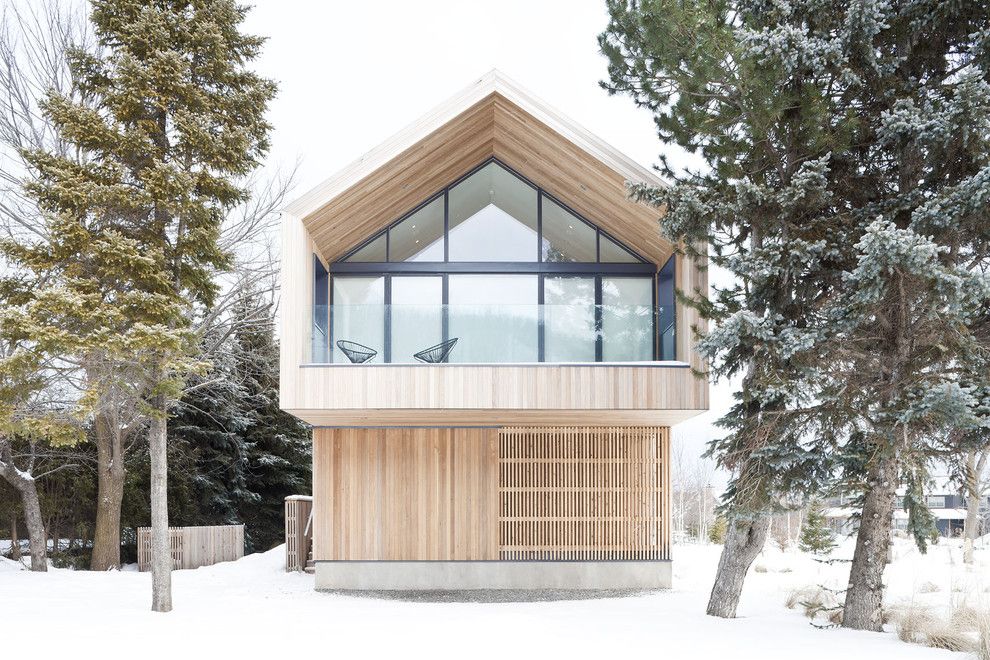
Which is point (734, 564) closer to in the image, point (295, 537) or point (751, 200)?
point (751, 200)

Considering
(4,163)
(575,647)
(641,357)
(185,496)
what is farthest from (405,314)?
(185,496)

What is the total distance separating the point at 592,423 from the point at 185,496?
12.2m

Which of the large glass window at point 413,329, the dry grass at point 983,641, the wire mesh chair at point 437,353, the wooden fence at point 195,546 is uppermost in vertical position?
the large glass window at point 413,329

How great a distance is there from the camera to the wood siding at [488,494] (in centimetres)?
1416

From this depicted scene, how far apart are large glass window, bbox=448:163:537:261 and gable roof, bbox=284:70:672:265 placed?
26cm

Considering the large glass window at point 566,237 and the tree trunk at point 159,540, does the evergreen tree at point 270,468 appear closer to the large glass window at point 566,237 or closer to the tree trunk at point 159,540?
the large glass window at point 566,237

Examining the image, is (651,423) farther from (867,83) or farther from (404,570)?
(867,83)

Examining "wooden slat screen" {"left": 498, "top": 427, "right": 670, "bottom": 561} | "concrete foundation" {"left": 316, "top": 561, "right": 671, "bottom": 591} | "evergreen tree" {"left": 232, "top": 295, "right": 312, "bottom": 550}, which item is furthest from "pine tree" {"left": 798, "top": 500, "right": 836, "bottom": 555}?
"evergreen tree" {"left": 232, "top": 295, "right": 312, "bottom": 550}

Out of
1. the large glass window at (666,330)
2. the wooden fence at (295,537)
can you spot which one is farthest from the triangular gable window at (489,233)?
the wooden fence at (295,537)

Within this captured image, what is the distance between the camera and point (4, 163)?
55.2 feet

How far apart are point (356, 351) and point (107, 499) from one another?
29.7 feet

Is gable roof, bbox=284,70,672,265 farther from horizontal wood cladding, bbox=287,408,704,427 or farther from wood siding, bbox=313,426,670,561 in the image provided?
wood siding, bbox=313,426,670,561

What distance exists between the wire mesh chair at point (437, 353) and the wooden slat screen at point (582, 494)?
8.42ft

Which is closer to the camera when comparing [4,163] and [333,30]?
[4,163]
